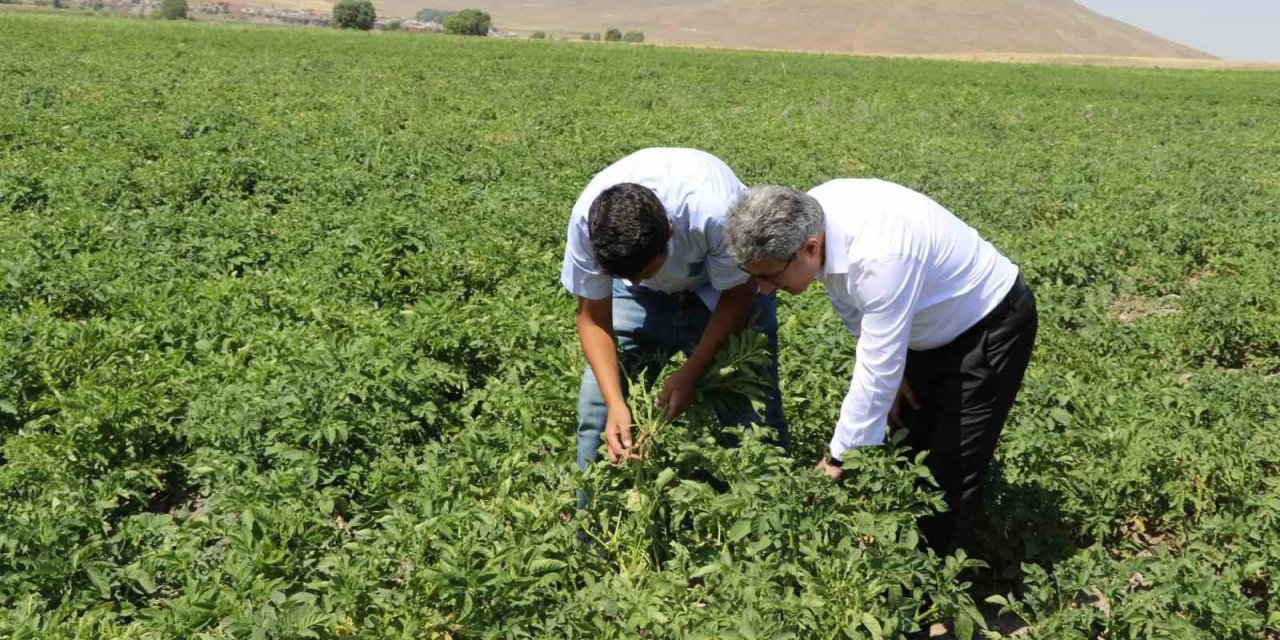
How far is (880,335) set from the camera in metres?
2.78

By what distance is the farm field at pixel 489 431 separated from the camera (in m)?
2.98

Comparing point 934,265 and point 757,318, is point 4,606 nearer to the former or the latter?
point 757,318

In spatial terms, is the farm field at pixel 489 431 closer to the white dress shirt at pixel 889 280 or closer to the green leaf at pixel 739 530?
the green leaf at pixel 739 530

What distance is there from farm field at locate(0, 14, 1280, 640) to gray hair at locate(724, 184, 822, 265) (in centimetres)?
68

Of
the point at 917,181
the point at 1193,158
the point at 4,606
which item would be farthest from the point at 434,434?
the point at 1193,158

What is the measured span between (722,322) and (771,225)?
73cm

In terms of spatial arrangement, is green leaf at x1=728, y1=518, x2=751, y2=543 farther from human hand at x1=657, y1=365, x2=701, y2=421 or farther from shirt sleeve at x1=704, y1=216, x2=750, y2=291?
shirt sleeve at x1=704, y1=216, x2=750, y2=291

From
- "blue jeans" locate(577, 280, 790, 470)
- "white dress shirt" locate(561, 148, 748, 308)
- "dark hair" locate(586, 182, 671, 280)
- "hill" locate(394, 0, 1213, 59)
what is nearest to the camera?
"dark hair" locate(586, 182, 671, 280)

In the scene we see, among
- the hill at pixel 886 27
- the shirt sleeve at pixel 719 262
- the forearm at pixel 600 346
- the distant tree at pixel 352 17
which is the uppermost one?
the hill at pixel 886 27

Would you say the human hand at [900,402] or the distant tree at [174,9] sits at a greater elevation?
the distant tree at [174,9]

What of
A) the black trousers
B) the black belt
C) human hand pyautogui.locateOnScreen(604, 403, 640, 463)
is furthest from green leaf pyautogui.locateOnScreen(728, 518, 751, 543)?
the black belt

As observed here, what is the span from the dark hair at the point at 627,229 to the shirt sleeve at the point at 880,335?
0.56 metres

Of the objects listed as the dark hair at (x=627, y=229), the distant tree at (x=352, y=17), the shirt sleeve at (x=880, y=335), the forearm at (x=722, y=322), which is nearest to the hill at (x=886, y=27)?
the distant tree at (x=352, y=17)

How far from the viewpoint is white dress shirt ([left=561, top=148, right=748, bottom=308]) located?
10.1 feet
